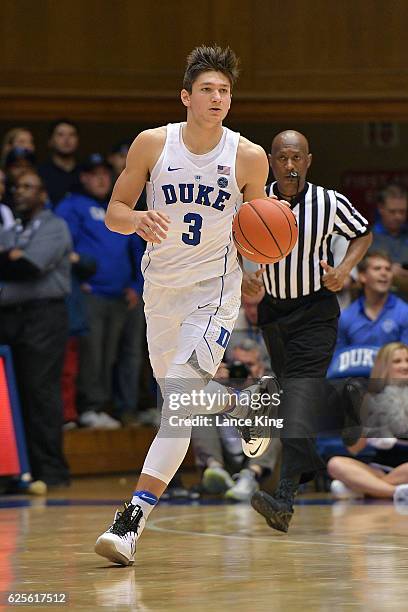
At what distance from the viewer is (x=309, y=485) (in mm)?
9383

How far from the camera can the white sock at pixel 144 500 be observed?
17.1 feet

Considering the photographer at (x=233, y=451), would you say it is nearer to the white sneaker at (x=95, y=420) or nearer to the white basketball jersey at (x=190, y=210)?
the white sneaker at (x=95, y=420)

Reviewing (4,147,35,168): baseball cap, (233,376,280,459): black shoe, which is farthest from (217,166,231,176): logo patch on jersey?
(4,147,35,168): baseball cap

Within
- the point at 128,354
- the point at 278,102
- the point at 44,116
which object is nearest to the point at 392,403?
the point at 128,354

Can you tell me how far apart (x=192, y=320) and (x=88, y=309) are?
4.82 m

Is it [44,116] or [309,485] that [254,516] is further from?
[44,116]

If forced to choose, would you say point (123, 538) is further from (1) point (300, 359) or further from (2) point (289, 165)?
(2) point (289, 165)

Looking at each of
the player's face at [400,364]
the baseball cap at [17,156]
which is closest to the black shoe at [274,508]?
the player's face at [400,364]

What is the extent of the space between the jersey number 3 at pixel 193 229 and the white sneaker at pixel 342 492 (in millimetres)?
3581

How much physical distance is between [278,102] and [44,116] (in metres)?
1.96

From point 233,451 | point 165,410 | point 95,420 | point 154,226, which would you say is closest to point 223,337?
point 165,410

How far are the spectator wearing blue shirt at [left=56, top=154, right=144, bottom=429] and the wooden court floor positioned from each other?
2258mm

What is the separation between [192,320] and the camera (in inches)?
215

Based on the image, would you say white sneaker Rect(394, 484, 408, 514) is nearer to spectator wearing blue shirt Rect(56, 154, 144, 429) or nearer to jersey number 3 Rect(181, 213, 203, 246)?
spectator wearing blue shirt Rect(56, 154, 144, 429)
